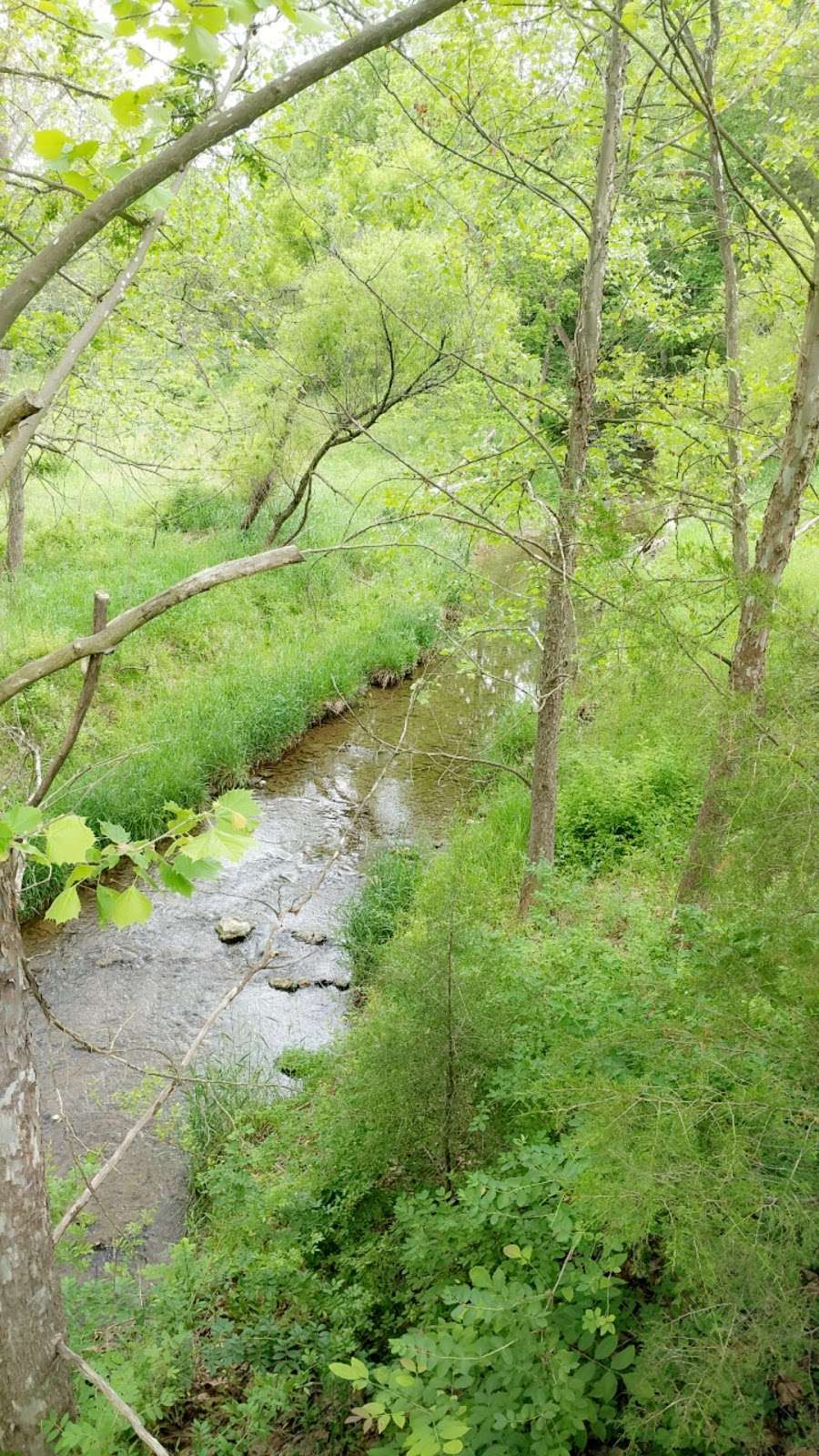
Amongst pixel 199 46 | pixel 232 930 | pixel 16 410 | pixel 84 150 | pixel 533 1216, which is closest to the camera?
pixel 199 46

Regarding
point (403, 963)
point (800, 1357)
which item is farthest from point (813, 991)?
point (403, 963)

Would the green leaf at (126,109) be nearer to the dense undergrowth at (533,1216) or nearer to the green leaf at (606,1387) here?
the dense undergrowth at (533,1216)

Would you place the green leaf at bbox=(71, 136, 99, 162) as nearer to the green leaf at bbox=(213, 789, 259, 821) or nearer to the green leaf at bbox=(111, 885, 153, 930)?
the green leaf at bbox=(213, 789, 259, 821)

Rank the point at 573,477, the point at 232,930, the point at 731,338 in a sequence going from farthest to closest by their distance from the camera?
the point at 232,930
the point at 731,338
the point at 573,477

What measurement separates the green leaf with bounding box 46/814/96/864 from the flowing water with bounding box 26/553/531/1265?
166 cm

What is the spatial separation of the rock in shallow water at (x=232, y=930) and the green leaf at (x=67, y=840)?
5492 millimetres

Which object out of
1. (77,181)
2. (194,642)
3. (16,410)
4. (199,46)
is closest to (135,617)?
(16,410)

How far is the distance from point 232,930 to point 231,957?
28cm

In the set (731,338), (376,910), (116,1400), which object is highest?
(731,338)

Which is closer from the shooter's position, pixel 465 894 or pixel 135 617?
pixel 135 617

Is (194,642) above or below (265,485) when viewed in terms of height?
below

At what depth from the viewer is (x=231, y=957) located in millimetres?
6629

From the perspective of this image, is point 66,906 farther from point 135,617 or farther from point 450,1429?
point 450,1429

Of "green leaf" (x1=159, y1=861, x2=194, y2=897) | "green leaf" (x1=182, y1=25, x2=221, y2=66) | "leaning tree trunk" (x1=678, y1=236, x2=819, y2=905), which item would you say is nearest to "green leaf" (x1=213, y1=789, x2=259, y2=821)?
"green leaf" (x1=159, y1=861, x2=194, y2=897)
